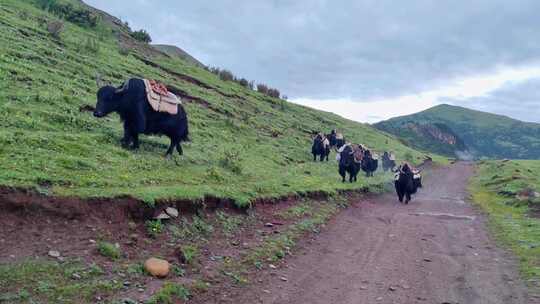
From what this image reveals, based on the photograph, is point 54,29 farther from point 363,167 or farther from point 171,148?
point 363,167

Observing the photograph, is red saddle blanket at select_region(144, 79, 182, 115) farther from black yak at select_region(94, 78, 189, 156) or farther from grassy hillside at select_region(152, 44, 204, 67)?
grassy hillside at select_region(152, 44, 204, 67)

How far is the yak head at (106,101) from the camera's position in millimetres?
13414

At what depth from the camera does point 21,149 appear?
9945 mm

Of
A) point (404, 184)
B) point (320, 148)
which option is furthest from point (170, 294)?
point (320, 148)

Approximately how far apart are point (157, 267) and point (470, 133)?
167991 millimetres

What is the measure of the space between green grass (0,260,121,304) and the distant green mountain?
86.2m

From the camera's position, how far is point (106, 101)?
13.5 m

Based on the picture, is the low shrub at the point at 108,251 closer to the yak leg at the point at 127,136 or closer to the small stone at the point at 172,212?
the small stone at the point at 172,212

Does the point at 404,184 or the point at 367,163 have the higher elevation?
the point at 367,163

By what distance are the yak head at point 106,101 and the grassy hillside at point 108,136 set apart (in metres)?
0.70

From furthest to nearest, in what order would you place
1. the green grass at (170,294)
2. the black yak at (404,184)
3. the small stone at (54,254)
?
the black yak at (404,184)
the small stone at (54,254)
the green grass at (170,294)

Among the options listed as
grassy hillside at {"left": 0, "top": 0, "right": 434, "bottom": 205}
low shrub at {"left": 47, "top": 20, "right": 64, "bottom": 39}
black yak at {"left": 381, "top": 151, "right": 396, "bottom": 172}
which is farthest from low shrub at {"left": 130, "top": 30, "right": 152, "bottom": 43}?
black yak at {"left": 381, "top": 151, "right": 396, "bottom": 172}

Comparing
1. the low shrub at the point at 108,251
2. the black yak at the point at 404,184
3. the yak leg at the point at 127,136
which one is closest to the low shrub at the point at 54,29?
the yak leg at the point at 127,136

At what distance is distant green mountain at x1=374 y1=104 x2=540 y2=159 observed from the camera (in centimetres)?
10158
